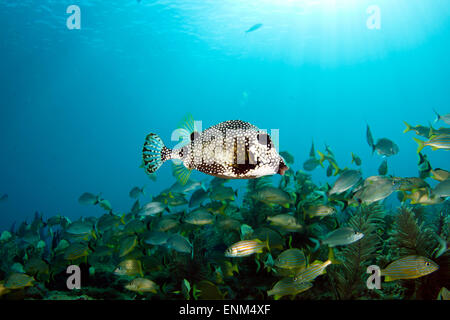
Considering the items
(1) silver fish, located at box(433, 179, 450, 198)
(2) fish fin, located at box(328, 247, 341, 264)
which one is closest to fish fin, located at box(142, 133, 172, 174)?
(2) fish fin, located at box(328, 247, 341, 264)

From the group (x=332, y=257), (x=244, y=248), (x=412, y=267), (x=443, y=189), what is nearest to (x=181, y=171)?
(x=244, y=248)

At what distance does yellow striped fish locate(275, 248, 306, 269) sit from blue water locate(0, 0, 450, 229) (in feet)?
7.46

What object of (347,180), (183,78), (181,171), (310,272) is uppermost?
(183,78)

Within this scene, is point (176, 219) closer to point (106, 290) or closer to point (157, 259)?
point (157, 259)

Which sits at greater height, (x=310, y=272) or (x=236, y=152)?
(x=236, y=152)

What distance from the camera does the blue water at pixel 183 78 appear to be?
36.5 meters

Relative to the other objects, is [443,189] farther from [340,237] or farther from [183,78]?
[183,78]

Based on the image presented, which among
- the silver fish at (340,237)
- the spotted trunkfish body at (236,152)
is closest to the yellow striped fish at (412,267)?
the silver fish at (340,237)

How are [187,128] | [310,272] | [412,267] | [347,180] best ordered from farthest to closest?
[347,180], [310,272], [412,267], [187,128]

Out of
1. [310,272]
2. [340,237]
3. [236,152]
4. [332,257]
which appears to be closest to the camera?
[236,152]

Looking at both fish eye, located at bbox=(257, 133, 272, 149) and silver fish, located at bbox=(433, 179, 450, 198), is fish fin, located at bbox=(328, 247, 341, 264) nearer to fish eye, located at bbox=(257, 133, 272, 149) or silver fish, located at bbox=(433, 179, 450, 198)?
silver fish, located at bbox=(433, 179, 450, 198)

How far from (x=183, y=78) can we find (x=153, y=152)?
2840 inches

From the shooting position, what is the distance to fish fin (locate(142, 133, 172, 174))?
1.44m

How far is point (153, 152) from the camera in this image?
1.46 m
